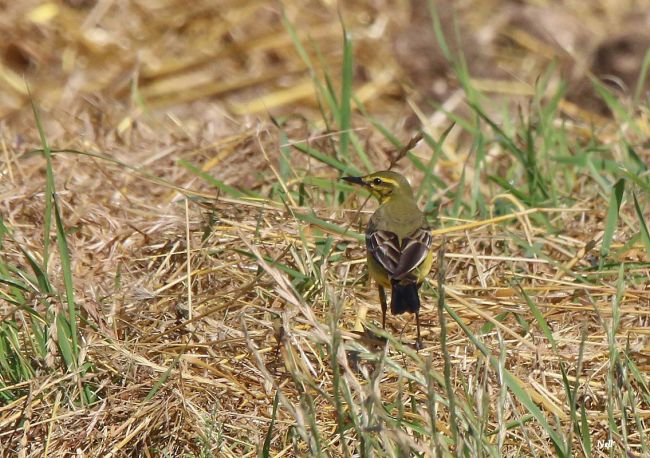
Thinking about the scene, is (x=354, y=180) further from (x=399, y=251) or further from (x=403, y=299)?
(x=403, y=299)

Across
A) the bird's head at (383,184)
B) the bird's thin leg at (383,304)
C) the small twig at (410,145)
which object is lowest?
the bird's thin leg at (383,304)

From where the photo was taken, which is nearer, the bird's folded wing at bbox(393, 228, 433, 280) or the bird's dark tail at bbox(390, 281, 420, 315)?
the bird's dark tail at bbox(390, 281, 420, 315)

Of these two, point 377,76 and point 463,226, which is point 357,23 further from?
point 463,226

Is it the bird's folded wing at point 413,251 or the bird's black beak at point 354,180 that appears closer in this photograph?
the bird's folded wing at point 413,251

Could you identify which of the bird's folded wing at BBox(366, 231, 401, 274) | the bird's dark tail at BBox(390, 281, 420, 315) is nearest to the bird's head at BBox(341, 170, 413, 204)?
the bird's folded wing at BBox(366, 231, 401, 274)

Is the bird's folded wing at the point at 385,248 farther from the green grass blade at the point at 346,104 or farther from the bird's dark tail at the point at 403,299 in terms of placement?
the green grass blade at the point at 346,104

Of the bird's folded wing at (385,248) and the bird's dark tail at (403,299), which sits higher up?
the bird's folded wing at (385,248)

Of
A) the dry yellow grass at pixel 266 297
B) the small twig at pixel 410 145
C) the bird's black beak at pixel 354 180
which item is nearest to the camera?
the dry yellow grass at pixel 266 297

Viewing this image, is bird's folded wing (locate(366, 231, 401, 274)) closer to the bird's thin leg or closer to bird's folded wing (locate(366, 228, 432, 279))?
bird's folded wing (locate(366, 228, 432, 279))

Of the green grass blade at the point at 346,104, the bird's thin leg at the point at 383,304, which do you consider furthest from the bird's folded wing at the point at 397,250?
the green grass blade at the point at 346,104

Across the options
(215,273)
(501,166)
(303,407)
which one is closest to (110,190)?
(215,273)
